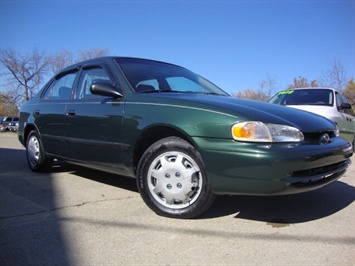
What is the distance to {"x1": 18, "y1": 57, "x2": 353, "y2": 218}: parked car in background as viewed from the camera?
2596 mm

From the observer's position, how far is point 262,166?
2.52 meters

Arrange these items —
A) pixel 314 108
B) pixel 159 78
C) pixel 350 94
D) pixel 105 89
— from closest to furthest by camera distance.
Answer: pixel 105 89 < pixel 159 78 < pixel 314 108 < pixel 350 94

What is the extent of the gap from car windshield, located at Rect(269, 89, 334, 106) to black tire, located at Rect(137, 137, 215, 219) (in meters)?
5.06

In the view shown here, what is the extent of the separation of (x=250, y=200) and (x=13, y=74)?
43.1 m

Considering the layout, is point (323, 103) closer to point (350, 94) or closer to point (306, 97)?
point (306, 97)

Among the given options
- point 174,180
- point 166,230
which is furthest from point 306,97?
point 166,230

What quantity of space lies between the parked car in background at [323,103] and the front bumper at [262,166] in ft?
14.0

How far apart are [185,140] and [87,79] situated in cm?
185

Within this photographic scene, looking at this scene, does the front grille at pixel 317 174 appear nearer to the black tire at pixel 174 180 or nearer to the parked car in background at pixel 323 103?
the black tire at pixel 174 180

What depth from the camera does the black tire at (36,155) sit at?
4.95 meters

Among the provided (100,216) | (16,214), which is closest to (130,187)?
(100,216)

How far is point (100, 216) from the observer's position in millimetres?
3047

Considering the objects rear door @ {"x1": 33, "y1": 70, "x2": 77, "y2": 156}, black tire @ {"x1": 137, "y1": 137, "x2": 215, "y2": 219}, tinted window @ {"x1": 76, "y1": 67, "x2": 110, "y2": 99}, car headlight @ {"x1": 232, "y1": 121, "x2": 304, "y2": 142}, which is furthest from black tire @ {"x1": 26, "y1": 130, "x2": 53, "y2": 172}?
car headlight @ {"x1": 232, "y1": 121, "x2": 304, "y2": 142}

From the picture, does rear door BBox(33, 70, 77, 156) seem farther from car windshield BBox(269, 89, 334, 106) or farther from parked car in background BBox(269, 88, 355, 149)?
car windshield BBox(269, 89, 334, 106)
